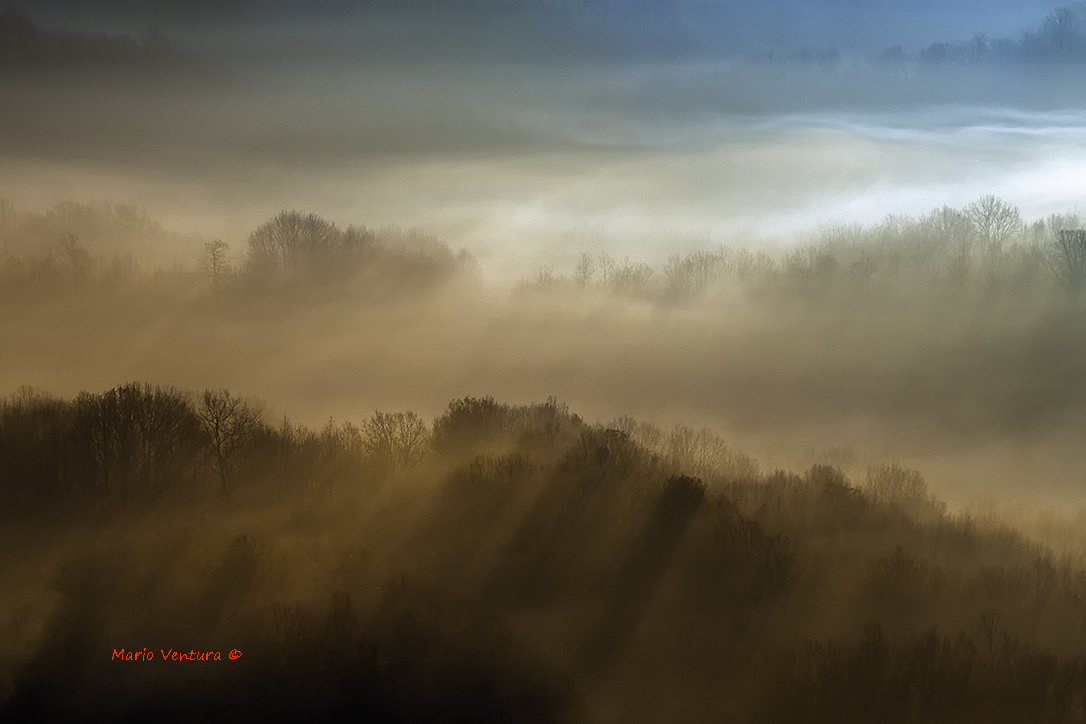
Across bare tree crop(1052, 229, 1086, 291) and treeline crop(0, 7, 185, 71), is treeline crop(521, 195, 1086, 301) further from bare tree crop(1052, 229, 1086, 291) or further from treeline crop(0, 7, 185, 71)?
treeline crop(0, 7, 185, 71)

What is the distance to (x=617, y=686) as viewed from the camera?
13375 millimetres

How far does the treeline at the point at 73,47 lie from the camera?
17.1m

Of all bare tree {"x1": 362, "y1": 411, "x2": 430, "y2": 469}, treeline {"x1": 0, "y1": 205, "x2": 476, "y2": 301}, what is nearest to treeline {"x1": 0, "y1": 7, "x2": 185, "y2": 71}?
treeline {"x1": 0, "y1": 205, "x2": 476, "y2": 301}

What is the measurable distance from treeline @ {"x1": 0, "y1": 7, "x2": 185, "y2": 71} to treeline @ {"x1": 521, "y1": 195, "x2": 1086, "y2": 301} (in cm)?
907

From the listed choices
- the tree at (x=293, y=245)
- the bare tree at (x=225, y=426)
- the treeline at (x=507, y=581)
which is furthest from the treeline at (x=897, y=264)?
the bare tree at (x=225, y=426)

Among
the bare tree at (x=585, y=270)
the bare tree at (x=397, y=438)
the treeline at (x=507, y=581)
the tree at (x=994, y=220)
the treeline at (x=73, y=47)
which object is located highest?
the treeline at (x=73, y=47)

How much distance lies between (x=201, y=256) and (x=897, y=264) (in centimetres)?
1771

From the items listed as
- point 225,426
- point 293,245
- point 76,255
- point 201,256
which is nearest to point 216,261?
point 201,256

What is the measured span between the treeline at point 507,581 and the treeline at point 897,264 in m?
5.55

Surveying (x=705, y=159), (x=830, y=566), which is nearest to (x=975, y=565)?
(x=830, y=566)

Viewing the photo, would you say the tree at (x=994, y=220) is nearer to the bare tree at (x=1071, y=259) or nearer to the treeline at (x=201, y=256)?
the bare tree at (x=1071, y=259)

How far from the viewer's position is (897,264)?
79.4ft

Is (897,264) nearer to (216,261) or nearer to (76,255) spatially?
(216,261)

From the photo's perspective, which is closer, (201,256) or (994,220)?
(201,256)
